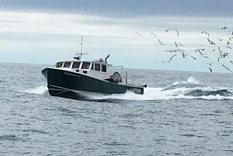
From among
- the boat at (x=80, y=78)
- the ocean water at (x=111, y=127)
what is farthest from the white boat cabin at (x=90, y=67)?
the ocean water at (x=111, y=127)

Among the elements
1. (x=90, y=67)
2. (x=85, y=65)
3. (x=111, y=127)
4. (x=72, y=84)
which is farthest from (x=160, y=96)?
(x=111, y=127)

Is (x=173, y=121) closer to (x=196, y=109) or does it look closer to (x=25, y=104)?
(x=196, y=109)

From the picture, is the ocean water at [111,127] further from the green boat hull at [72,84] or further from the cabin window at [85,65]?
the cabin window at [85,65]

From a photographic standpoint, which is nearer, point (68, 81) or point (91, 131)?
point (91, 131)

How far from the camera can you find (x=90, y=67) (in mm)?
38875

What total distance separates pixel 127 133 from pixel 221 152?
18.3 ft

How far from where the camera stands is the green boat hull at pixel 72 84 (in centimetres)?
3759

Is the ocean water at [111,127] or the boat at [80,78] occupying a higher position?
the boat at [80,78]

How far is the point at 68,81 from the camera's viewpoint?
3784 cm

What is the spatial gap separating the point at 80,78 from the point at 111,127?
12.4 metres

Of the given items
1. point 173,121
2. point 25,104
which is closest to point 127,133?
point 173,121

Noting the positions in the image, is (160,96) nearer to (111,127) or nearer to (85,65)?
(85,65)

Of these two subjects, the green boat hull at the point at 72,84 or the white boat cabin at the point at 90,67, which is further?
the white boat cabin at the point at 90,67

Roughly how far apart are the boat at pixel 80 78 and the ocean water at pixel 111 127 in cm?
75
